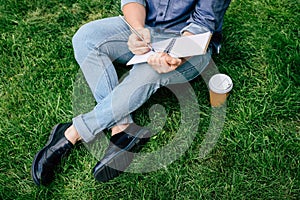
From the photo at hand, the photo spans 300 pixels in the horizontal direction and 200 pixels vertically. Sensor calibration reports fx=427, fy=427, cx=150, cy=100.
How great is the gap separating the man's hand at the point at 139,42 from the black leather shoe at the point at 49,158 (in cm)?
55

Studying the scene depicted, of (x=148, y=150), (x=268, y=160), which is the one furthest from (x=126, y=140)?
(x=268, y=160)

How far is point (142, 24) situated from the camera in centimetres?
212

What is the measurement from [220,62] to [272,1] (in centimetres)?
60

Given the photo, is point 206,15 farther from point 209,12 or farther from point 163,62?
point 163,62

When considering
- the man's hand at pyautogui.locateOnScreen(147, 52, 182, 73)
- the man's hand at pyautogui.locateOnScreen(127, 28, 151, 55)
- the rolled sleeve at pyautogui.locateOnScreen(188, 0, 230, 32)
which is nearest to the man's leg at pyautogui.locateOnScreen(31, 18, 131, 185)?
the man's hand at pyautogui.locateOnScreen(127, 28, 151, 55)

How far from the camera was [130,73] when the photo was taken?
6.77 feet

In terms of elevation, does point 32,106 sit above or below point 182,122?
above

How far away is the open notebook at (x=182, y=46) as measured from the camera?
189 cm

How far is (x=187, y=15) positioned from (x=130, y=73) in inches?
16.1

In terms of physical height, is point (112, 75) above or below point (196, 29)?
below

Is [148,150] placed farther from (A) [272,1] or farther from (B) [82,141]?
(A) [272,1]

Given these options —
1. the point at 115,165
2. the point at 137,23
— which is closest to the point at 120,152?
the point at 115,165

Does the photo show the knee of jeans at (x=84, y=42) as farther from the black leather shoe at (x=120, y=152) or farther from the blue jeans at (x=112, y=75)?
the black leather shoe at (x=120, y=152)

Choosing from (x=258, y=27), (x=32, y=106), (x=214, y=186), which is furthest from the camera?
(x=258, y=27)
